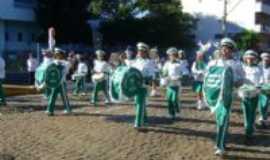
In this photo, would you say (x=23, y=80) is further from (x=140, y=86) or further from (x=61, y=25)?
(x=140, y=86)

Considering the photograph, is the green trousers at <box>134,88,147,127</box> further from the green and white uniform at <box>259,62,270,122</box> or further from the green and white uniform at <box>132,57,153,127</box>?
the green and white uniform at <box>259,62,270,122</box>

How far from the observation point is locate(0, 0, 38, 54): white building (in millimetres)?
50653

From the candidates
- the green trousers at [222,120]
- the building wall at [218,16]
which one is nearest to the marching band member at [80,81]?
the green trousers at [222,120]

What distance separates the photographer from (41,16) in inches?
2019

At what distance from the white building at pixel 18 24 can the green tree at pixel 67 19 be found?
2204mm

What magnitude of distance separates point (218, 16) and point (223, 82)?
53.1 m

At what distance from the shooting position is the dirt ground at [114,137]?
12.6 m

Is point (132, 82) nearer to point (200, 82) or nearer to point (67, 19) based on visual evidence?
point (200, 82)

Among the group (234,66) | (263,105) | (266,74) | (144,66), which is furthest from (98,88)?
(234,66)

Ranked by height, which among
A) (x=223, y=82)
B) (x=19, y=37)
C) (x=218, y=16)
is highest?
(x=218, y=16)

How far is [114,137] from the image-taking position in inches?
546

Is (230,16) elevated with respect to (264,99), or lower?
elevated

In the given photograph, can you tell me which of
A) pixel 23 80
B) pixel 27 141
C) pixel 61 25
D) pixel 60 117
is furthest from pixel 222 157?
pixel 61 25

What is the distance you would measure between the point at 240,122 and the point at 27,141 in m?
5.72
